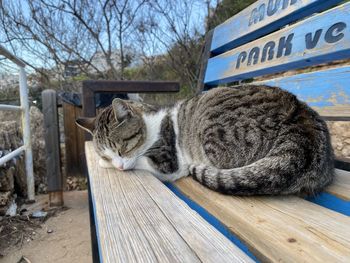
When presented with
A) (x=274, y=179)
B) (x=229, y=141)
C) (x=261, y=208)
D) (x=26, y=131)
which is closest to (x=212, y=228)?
(x=261, y=208)

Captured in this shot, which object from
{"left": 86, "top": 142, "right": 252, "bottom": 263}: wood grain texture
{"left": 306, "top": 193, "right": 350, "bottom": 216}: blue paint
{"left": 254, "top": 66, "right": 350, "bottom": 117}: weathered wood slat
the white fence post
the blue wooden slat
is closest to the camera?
{"left": 86, "top": 142, "right": 252, "bottom": 263}: wood grain texture

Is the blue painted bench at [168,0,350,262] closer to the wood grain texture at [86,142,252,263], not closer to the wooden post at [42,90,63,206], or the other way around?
the wood grain texture at [86,142,252,263]

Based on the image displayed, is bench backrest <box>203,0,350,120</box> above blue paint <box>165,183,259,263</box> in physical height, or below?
above

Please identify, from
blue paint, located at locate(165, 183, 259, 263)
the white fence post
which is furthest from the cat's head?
the white fence post

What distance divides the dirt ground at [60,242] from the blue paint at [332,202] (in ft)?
5.48

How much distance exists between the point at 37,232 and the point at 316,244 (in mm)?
2320

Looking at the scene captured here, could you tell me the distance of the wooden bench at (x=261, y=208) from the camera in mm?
559

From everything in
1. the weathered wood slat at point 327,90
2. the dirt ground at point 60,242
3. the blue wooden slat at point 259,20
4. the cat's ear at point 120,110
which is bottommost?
the dirt ground at point 60,242

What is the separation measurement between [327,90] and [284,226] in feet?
3.12

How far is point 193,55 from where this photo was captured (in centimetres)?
521

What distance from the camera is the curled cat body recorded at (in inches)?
36.5

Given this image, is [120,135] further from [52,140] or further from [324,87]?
[52,140]

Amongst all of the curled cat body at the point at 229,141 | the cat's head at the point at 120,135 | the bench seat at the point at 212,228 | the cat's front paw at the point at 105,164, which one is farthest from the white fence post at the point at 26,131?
the bench seat at the point at 212,228

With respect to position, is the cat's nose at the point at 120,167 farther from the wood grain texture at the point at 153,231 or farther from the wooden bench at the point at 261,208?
the wood grain texture at the point at 153,231
